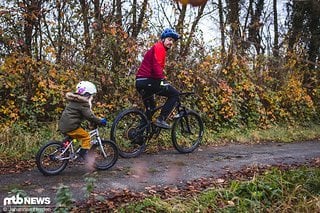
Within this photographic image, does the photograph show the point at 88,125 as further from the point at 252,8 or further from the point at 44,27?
the point at 252,8

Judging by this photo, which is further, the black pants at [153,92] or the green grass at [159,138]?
the black pants at [153,92]

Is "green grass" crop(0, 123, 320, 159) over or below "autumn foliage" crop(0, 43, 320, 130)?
below

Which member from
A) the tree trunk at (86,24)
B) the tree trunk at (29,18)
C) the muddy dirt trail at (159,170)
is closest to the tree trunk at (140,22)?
the tree trunk at (86,24)

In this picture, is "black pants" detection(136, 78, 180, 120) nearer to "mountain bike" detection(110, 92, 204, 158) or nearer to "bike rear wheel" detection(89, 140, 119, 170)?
"mountain bike" detection(110, 92, 204, 158)

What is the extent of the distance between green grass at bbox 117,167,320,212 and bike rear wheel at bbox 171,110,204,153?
226 cm

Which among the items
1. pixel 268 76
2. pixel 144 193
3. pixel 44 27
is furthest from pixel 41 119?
pixel 268 76

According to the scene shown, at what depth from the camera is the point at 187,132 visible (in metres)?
7.81

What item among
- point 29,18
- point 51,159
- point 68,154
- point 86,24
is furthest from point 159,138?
point 29,18

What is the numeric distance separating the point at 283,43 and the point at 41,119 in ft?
34.3

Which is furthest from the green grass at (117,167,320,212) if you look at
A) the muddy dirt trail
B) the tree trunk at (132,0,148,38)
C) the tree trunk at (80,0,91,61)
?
the tree trunk at (132,0,148,38)

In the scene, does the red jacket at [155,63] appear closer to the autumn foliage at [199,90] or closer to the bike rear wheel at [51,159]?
the autumn foliage at [199,90]

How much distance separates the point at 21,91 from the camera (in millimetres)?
7715

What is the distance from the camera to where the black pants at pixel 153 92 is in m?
6.93

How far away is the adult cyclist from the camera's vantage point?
22.1 ft
